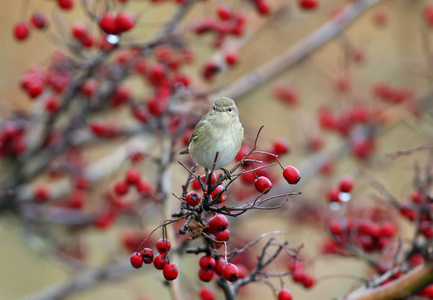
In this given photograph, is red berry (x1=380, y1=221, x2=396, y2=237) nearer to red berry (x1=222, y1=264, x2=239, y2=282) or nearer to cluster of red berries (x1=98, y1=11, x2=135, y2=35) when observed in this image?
red berry (x1=222, y1=264, x2=239, y2=282)

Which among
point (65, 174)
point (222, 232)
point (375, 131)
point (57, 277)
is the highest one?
point (222, 232)

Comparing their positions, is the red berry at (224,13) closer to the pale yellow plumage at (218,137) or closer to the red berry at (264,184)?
the pale yellow plumage at (218,137)

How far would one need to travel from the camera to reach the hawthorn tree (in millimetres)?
1432

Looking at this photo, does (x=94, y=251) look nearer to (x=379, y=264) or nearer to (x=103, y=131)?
(x=103, y=131)

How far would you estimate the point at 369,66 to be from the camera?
4191 mm

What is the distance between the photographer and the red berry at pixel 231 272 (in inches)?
44.1

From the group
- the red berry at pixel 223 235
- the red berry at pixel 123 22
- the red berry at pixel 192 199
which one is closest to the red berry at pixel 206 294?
the red berry at pixel 223 235

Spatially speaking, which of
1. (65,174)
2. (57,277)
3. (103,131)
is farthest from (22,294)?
(103,131)

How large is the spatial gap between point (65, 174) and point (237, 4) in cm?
205

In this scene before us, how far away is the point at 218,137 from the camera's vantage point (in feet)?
4.22

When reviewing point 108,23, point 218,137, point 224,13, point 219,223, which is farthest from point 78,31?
point 219,223

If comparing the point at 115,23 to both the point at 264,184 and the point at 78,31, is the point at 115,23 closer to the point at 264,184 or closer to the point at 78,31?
the point at 78,31

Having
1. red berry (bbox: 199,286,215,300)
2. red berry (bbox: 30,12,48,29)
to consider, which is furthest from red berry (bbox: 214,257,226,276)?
red berry (bbox: 30,12,48,29)

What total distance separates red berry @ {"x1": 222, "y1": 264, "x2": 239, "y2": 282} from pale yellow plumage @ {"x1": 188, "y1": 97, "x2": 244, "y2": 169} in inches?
9.9
